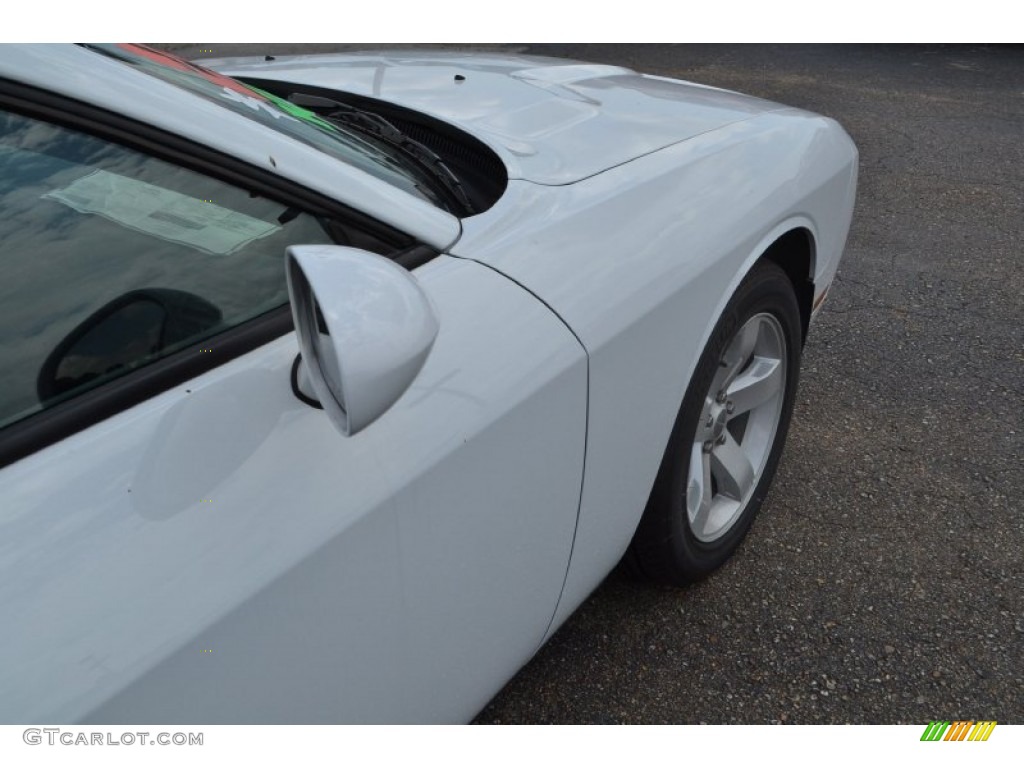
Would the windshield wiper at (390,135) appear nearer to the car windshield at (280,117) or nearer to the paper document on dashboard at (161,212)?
the car windshield at (280,117)

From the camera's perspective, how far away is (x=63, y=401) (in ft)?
3.53

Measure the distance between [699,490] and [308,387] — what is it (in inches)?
50.5

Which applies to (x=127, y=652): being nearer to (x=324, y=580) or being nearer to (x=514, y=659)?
(x=324, y=580)

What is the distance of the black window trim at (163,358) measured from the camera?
1.05 meters

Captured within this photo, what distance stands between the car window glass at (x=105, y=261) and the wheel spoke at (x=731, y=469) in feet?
4.50

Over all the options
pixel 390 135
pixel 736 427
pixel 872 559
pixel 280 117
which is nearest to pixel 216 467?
pixel 280 117

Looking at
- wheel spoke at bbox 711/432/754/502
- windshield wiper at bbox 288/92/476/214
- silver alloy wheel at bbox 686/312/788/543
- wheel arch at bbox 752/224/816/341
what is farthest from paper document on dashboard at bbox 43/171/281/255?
wheel spoke at bbox 711/432/754/502

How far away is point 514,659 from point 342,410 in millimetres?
726

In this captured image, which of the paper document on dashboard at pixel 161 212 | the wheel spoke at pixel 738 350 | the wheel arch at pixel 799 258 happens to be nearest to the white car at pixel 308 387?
the paper document on dashboard at pixel 161 212

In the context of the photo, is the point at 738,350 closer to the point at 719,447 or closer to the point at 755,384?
the point at 755,384

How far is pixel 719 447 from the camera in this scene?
2.31m

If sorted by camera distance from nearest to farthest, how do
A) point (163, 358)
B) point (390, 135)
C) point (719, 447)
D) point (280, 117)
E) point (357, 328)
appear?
point (357, 328), point (163, 358), point (280, 117), point (390, 135), point (719, 447)

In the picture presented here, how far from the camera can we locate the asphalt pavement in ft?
6.84

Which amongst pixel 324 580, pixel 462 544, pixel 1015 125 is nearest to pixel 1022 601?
pixel 462 544
